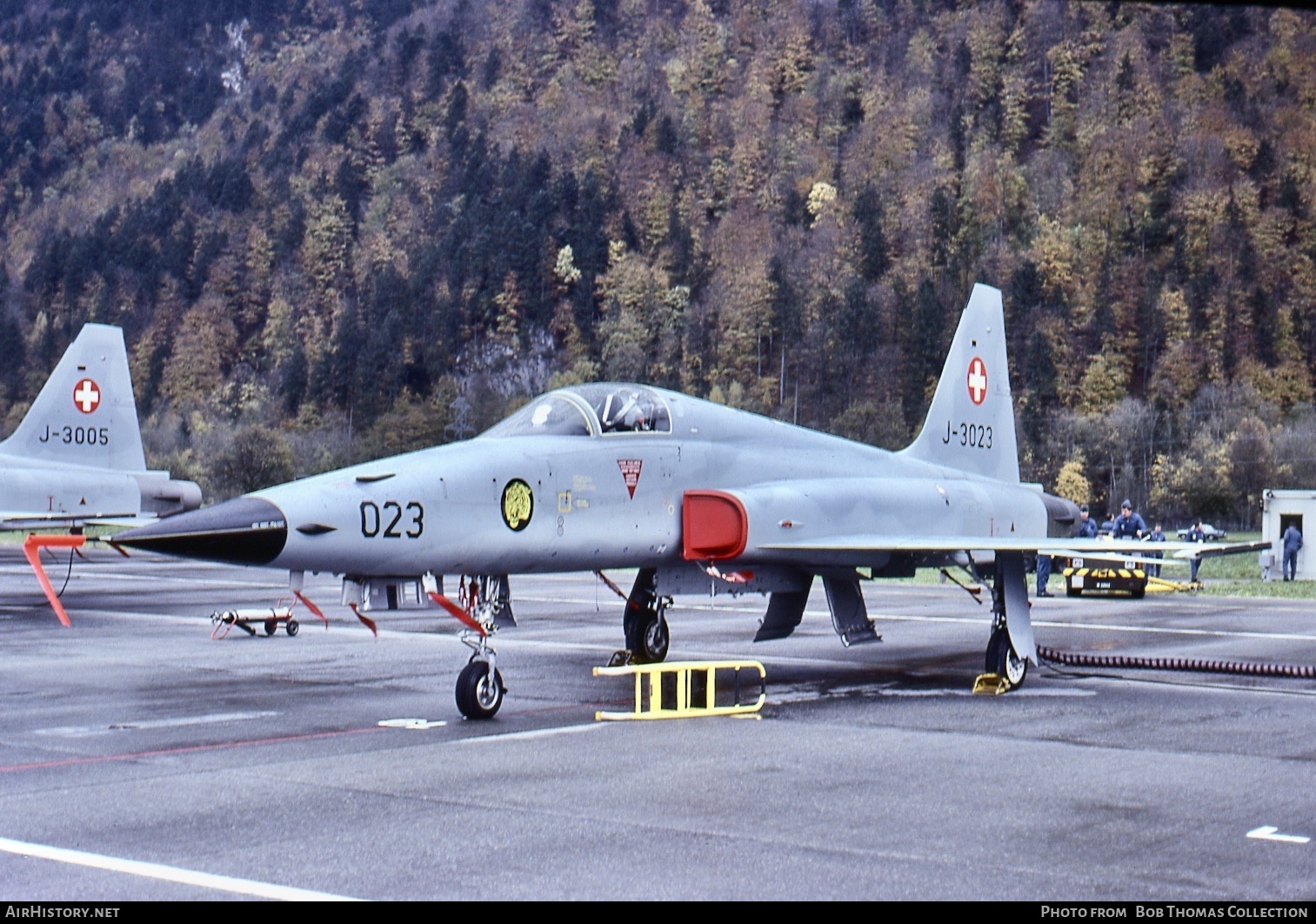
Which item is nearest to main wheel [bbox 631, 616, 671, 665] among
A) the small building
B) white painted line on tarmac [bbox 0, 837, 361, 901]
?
white painted line on tarmac [bbox 0, 837, 361, 901]

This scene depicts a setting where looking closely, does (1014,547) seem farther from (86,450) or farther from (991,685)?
(86,450)

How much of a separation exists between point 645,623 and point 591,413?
120 inches

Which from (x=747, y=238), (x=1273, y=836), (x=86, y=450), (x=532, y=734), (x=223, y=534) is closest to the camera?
(x=1273, y=836)

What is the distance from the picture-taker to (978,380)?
1678 centimetres

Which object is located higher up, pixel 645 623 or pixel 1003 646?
pixel 645 623

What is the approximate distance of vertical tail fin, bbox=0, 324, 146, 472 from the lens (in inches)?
1029

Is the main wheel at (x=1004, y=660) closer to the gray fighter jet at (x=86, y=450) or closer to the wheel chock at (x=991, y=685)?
the wheel chock at (x=991, y=685)

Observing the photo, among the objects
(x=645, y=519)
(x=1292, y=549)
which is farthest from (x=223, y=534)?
(x=1292, y=549)

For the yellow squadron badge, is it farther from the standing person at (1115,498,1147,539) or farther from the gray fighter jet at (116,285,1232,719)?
the standing person at (1115,498,1147,539)

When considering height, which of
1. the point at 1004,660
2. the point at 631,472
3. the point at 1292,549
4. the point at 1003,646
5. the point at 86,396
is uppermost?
the point at 86,396

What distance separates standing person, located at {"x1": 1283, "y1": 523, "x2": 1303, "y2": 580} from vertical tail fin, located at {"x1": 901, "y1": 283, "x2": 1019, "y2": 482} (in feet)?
58.4

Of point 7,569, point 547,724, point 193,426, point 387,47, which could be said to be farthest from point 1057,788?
point 387,47

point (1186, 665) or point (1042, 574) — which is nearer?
point (1186, 665)

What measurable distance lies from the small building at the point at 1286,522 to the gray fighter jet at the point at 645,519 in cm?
1854
